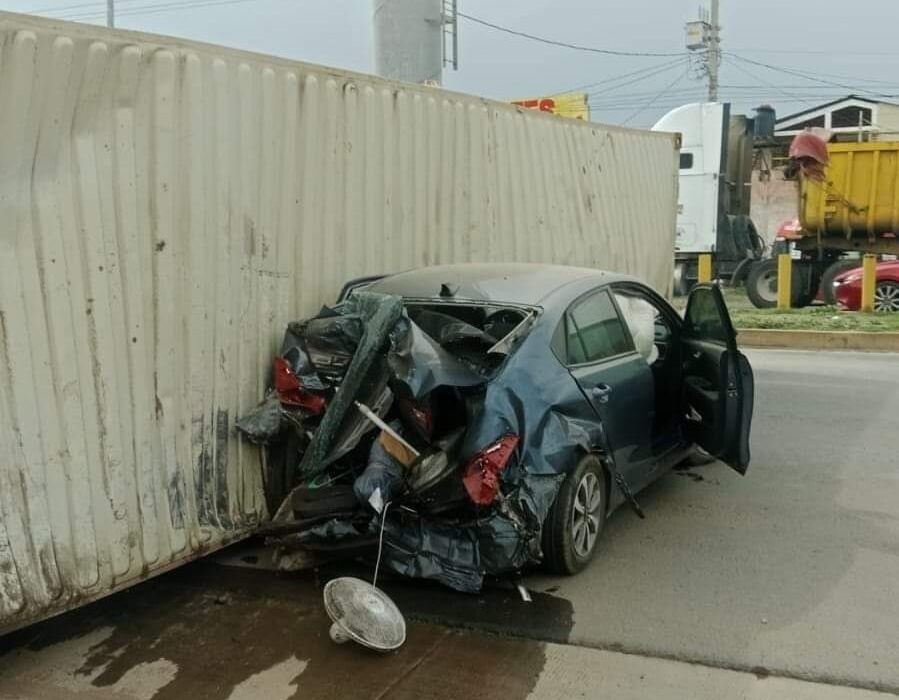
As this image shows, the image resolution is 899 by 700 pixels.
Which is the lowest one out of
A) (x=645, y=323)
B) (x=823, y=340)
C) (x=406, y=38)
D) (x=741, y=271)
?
(x=823, y=340)

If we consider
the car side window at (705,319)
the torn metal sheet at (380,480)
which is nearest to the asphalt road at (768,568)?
the torn metal sheet at (380,480)

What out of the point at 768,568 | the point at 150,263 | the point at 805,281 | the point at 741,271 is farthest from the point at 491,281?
the point at 741,271

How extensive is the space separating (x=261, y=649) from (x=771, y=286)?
15.3 meters

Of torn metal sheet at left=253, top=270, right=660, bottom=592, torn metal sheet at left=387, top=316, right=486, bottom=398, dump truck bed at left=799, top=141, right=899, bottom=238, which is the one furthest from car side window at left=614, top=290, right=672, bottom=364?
dump truck bed at left=799, top=141, right=899, bottom=238

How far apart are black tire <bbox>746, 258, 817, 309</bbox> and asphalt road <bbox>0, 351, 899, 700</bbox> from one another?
12.3 m

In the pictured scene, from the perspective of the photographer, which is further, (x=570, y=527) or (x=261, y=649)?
(x=570, y=527)

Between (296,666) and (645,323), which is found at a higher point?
(645,323)

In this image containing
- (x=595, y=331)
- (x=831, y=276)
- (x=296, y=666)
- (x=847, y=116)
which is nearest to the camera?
(x=296, y=666)

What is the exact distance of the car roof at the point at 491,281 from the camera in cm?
479

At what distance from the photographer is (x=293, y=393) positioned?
4465 millimetres

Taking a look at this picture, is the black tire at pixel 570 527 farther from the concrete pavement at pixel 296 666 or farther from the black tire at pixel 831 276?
the black tire at pixel 831 276

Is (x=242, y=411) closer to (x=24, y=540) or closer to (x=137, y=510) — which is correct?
(x=137, y=510)

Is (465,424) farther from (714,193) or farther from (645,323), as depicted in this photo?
(714,193)

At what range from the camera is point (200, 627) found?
13.0 ft
